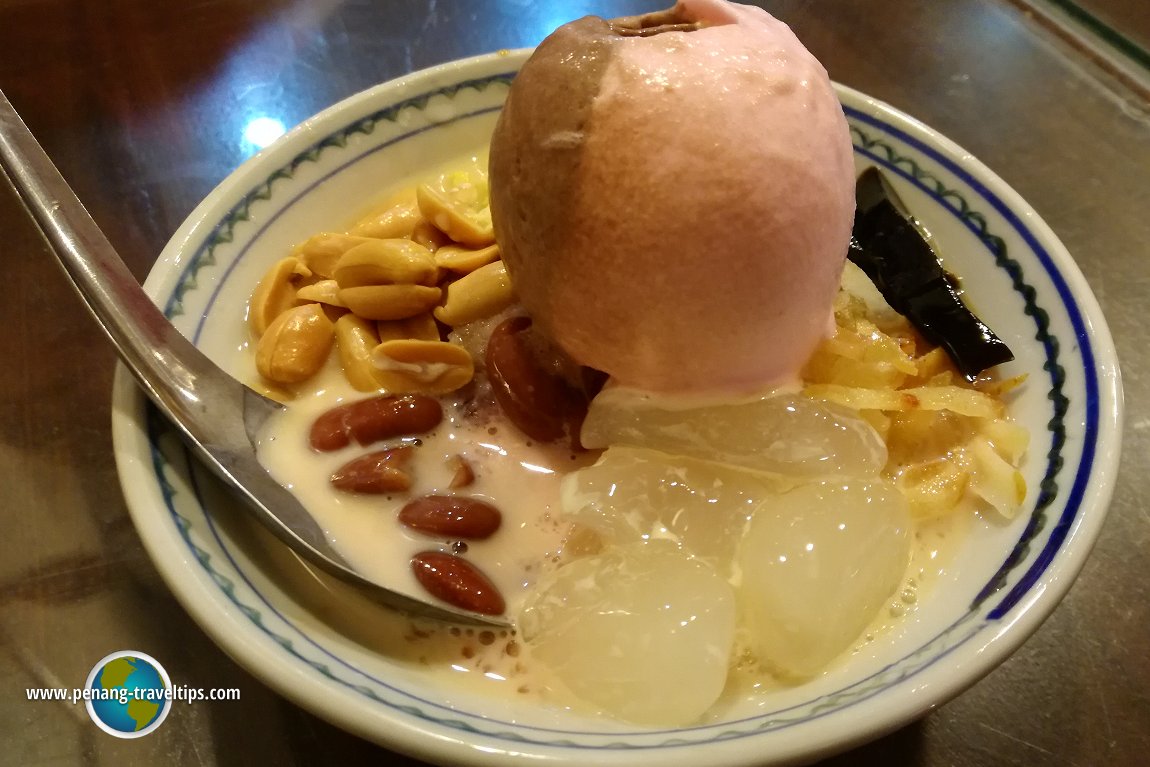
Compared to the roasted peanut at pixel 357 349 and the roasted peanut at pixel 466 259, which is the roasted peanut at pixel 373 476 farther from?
the roasted peanut at pixel 466 259

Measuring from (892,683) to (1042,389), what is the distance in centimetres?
56

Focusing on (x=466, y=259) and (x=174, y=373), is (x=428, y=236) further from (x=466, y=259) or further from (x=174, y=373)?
(x=174, y=373)

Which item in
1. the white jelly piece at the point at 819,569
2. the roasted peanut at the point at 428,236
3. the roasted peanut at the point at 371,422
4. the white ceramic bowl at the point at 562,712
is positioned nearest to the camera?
the white ceramic bowl at the point at 562,712

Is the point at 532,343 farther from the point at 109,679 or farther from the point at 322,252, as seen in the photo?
the point at 109,679

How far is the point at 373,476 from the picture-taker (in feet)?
3.69

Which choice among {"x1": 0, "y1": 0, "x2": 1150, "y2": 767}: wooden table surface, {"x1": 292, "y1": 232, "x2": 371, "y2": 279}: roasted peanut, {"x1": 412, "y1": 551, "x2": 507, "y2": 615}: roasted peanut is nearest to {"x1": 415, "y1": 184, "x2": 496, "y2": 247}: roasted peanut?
{"x1": 292, "y1": 232, "x2": 371, "y2": 279}: roasted peanut

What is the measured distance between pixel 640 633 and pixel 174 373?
0.68m

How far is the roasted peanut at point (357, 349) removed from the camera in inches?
48.8

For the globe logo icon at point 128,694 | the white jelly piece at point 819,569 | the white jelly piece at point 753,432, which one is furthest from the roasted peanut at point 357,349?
the white jelly piece at point 819,569

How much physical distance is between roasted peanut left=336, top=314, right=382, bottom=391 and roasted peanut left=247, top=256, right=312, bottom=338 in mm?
109

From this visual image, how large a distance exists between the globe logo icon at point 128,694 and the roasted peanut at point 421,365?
52 cm

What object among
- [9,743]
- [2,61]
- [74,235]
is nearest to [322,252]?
[74,235]

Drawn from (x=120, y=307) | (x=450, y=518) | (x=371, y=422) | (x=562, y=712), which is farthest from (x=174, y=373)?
(x=562, y=712)

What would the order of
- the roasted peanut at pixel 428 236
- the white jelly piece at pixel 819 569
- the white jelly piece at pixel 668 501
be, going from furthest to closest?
the roasted peanut at pixel 428 236, the white jelly piece at pixel 668 501, the white jelly piece at pixel 819 569
